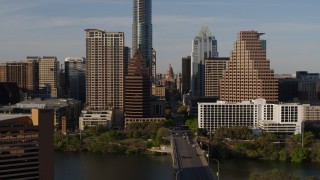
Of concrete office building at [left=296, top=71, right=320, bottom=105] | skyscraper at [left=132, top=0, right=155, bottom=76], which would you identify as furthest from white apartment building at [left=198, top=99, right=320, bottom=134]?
skyscraper at [left=132, top=0, right=155, bottom=76]

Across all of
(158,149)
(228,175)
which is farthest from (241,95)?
(228,175)

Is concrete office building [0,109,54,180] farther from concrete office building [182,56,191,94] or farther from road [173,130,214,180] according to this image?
concrete office building [182,56,191,94]

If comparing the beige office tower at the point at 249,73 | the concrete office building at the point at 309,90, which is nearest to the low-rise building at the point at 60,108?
the beige office tower at the point at 249,73

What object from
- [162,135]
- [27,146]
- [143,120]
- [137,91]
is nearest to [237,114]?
[162,135]

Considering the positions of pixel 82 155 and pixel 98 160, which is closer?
pixel 98 160

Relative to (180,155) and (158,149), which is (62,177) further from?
(158,149)
